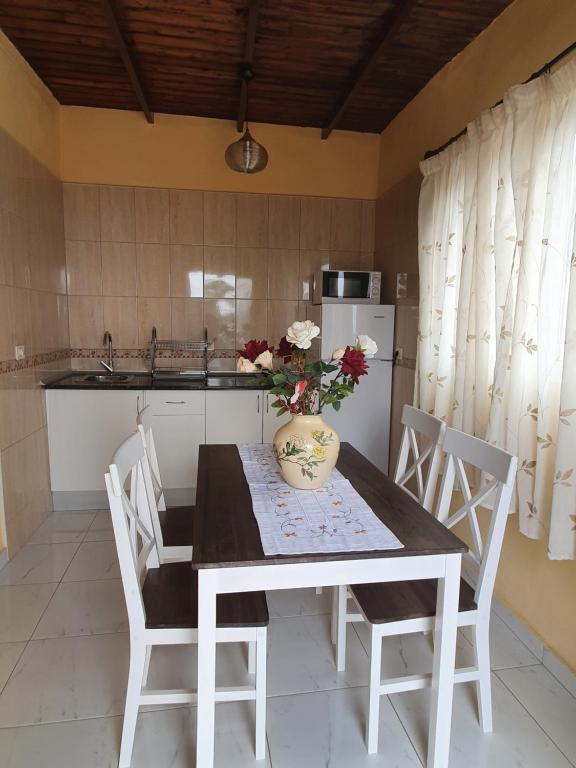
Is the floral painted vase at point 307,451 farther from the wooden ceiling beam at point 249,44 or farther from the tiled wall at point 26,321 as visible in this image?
the wooden ceiling beam at point 249,44

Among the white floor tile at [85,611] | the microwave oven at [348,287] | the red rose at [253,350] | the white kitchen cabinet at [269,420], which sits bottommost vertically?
the white floor tile at [85,611]

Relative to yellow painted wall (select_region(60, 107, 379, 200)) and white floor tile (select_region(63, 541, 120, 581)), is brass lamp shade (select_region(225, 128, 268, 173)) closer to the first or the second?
yellow painted wall (select_region(60, 107, 379, 200))

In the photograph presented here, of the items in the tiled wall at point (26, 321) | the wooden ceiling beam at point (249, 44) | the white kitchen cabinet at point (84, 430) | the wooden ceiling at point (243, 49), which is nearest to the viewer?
the wooden ceiling beam at point (249, 44)

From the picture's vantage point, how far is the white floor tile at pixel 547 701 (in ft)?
5.06

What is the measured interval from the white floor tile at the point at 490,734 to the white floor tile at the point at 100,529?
6.25 ft

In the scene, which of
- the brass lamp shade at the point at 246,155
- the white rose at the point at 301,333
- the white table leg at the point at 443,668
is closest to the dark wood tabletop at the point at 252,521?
the white table leg at the point at 443,668

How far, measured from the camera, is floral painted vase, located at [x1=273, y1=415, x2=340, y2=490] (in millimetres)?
1581

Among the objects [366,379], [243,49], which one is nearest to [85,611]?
[366,379]

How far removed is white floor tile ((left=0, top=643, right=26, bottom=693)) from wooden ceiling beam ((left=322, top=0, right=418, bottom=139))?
10.3 feet

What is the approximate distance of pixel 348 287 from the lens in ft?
11.0

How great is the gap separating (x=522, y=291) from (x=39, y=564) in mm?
2658

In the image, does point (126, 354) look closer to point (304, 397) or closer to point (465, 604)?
point (304, 397)

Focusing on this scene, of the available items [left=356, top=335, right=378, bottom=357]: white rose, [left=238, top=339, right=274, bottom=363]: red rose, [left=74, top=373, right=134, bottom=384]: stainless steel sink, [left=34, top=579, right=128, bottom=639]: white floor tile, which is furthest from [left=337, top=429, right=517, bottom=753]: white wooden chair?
[left=74, top=373, right=134, bottom=384]: stainless steel sink

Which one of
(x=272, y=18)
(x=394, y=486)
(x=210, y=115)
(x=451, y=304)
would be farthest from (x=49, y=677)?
(x=210, y=115)
